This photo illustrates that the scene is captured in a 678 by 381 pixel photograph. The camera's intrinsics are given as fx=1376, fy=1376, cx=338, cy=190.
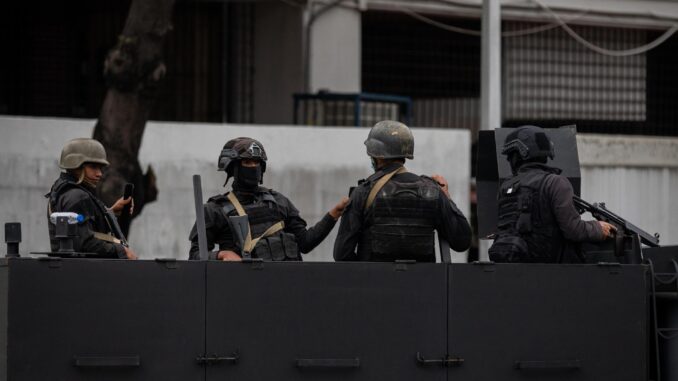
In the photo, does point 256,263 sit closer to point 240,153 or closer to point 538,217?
point 240,153

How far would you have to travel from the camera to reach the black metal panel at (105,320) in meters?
6.54

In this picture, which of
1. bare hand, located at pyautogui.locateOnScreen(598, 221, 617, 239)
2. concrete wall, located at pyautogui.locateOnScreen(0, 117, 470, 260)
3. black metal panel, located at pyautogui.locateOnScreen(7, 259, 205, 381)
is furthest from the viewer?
concrete wall, located at pyautogui.locateOnScreen(0, 117, 470, 260)

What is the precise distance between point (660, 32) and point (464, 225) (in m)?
12.6

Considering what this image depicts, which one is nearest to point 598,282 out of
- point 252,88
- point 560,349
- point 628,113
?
point 560,349

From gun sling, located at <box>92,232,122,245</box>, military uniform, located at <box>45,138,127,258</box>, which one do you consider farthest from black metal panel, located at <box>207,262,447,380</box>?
gun sling, located at <box>92,232,122,245</box>

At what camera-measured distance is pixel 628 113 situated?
63.0 feet

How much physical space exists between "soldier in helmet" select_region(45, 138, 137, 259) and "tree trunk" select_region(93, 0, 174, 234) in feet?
15.4

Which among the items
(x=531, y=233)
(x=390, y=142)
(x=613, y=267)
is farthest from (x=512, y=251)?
(x=390, y=142)

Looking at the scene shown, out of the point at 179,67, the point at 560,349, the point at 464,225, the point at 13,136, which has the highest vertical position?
the point at 179,67

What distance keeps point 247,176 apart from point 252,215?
0.23 meters

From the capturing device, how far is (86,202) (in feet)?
26.3

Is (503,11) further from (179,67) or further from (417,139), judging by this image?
(179,67)

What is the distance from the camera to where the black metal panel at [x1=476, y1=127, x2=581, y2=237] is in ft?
27.9

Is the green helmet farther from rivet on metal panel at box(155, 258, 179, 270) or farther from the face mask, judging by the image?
rivet on metal panel at box(155, 258, 179, 270)
